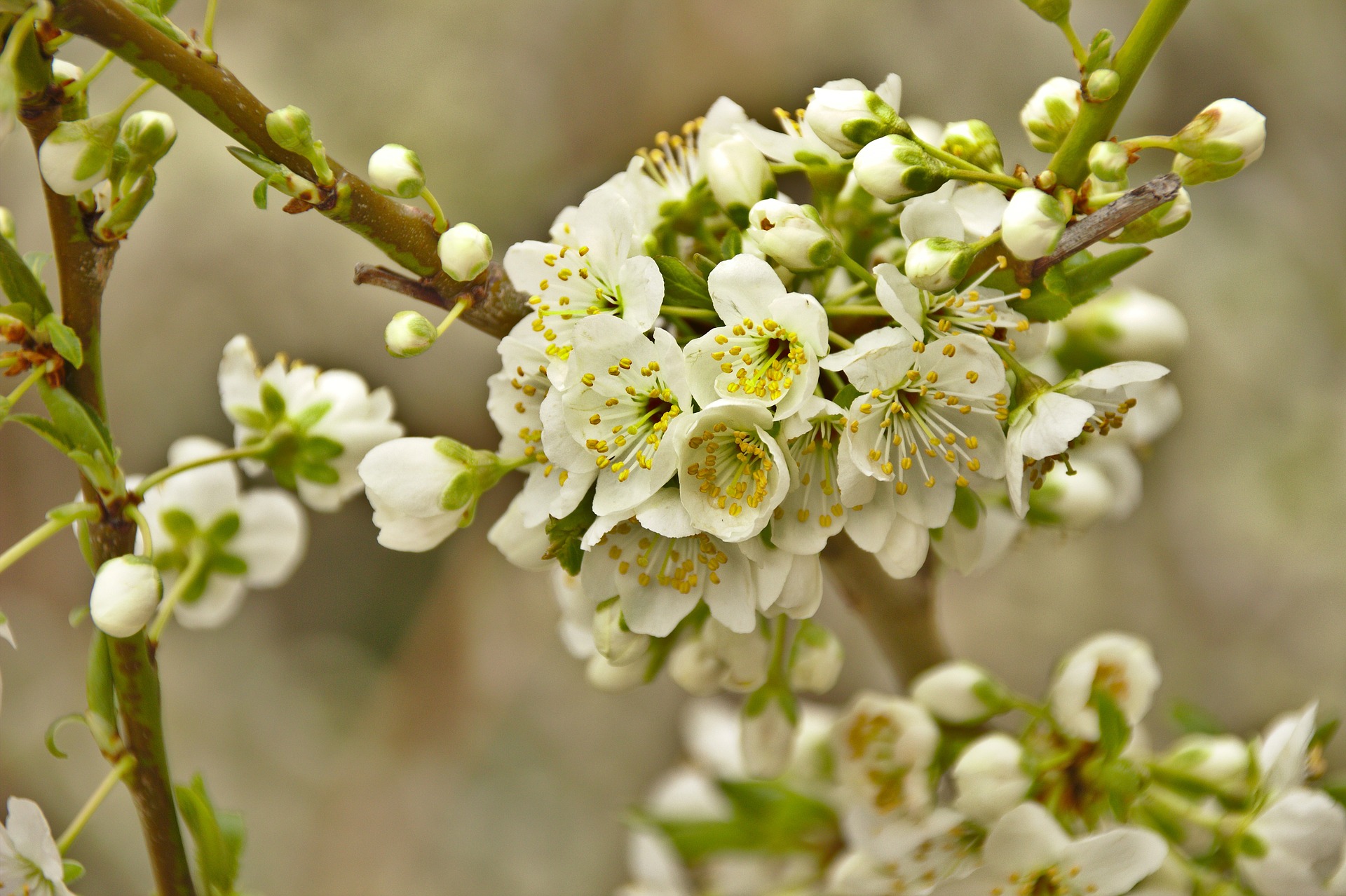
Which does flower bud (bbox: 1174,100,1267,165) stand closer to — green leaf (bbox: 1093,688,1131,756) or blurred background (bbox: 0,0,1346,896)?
green leaf (bbox: 1093,688,1131,756)

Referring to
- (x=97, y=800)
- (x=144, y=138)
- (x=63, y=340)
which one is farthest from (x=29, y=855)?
(x=144, y=138)

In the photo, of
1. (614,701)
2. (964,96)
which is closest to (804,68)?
(964,96)

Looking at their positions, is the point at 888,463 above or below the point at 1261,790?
above

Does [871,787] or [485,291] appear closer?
[485,291]

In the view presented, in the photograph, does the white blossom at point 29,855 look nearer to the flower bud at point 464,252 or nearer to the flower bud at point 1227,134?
the flower bud at point 464,252

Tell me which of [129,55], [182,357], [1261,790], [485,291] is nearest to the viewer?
[129,55]

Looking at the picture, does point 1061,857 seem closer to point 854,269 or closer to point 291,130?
point 854,269

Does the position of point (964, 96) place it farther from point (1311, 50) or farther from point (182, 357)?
point (182, 357)

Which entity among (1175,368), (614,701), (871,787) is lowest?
(614,701)
